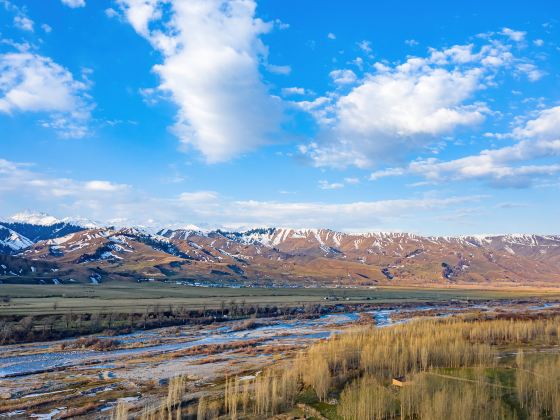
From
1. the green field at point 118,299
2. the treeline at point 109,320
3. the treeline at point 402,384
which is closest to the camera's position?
the treeline at point 402,384

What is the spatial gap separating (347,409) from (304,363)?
34.7 feet

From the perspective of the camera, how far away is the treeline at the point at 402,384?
1037 inches

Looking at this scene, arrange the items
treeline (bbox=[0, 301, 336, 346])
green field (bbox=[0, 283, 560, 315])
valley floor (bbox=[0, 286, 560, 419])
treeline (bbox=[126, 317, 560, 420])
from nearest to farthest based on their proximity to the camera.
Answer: treeline (bbox=[126, 317, 560, 420]) < valley floor (bbox=[0, 286, 560, 419]) < treeline (bbox=[0, 301, 336, 346]) < green field (bbox=[0, 283, 560, 315])

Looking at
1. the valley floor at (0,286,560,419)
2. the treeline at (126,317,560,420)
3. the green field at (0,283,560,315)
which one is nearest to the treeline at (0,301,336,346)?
the valley floor at (0,286,560,419)

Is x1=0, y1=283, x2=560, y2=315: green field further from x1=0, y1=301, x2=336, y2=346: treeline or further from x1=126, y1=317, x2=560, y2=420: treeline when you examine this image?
x1=126, y1=317, x2=560, y2=420: treeline

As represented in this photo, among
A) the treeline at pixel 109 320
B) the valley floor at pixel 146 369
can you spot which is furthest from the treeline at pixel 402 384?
the treeline at pixel 109 320

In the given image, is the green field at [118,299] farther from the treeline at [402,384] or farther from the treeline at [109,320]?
the treeline at [402,384]

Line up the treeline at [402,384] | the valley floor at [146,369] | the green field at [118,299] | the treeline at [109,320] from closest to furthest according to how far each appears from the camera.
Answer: the treeline at [402,384]
the valley floor at [146,369]
the treeline at [109,320]
the green field at [118,299]

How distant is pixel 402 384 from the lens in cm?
3247

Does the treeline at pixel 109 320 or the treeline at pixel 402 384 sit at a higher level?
the treeline at pixel 402 384

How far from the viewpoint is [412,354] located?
40125mm

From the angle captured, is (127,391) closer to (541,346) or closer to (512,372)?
(512,372)

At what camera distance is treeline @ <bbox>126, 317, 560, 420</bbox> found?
86.4 ft

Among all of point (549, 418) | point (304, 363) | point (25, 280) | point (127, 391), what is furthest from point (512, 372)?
point (25, 280)
